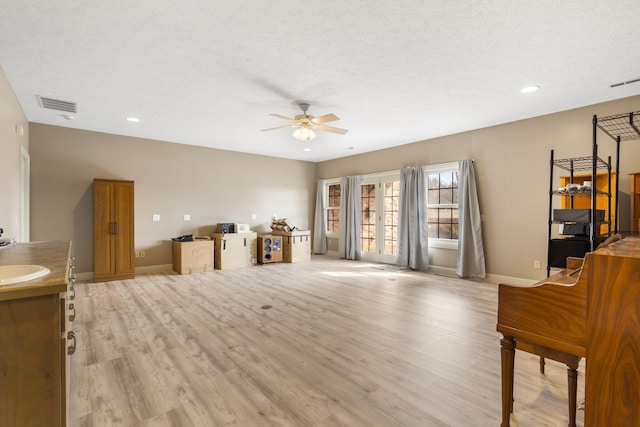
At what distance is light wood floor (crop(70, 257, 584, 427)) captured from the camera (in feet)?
5.89

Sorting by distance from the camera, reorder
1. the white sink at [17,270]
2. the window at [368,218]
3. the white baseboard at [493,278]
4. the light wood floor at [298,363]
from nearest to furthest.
Result: the white sink at [17,270]
the light wood floor at [298,363]
the white baseboard at [493,278]
the window at [368,218]

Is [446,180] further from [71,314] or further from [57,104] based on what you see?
[57,104]

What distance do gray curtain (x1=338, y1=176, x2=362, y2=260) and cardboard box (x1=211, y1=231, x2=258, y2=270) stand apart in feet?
7.23

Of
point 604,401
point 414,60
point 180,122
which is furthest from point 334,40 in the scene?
point 180,122

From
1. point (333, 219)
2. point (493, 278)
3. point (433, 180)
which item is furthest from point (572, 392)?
point (333, 219)

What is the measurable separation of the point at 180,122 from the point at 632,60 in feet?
18.0

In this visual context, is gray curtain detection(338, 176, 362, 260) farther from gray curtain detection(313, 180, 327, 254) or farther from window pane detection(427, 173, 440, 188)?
window pane detection(427, 173, 440, 188)

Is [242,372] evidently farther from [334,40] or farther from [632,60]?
[632,60]

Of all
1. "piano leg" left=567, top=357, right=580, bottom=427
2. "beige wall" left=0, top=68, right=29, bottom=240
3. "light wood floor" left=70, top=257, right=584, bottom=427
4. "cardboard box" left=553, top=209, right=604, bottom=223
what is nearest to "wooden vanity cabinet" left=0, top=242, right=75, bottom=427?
"light wood floor" left=70, top=257, right=584, bottom=427

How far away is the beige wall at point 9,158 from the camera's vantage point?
3060 millimetres

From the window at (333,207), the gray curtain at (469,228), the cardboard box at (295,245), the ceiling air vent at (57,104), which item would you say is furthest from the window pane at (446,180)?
the ceiling air vent at (57,104)

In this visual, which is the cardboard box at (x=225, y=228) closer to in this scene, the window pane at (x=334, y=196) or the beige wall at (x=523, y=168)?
the window pane at (x=334, y=196)

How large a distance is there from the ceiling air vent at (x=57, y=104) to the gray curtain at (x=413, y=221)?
218 inches

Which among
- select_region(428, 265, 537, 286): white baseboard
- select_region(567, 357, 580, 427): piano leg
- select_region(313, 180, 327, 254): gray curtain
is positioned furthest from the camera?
select_region(313, 180, 327, 254): gray curtain
